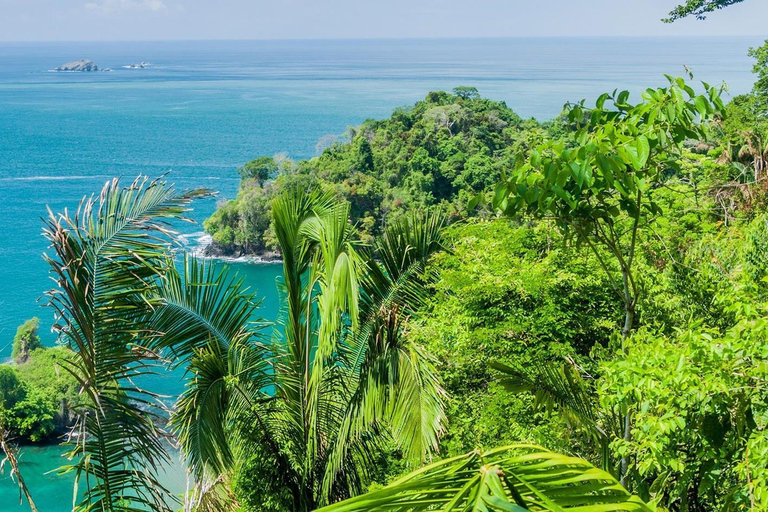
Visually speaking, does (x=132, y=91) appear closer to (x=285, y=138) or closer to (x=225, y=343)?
(x=285, y=138)

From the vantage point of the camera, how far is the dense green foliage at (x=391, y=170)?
36875 millimetres

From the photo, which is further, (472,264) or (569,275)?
(472,264)

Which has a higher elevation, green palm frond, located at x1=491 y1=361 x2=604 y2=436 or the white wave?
the white wave

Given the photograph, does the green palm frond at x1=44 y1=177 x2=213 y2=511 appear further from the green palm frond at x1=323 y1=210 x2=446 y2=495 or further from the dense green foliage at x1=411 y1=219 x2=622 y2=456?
the dense green foliage at x1=411 y1=219 x2=622 y2=456

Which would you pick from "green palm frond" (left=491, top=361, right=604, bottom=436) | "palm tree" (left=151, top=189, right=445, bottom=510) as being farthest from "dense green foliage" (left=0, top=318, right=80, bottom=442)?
"green palm frond" (left=491, top=361, right=604, bottom=436)

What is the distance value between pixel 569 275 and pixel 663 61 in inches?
5213

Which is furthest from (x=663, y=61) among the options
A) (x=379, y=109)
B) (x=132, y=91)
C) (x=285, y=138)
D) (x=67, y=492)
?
(x=67, y=492)

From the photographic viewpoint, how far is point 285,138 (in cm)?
7400

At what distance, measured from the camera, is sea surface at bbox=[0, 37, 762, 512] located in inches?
1395

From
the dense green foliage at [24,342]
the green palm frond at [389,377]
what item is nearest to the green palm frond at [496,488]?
the green palm frond at [389,377]

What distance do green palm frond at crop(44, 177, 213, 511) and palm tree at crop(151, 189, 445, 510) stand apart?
64cm

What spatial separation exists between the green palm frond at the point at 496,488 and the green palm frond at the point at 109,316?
7.74 feet

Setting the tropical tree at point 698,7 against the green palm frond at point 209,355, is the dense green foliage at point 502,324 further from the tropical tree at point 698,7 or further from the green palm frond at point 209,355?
the tropical tree at point 698,7

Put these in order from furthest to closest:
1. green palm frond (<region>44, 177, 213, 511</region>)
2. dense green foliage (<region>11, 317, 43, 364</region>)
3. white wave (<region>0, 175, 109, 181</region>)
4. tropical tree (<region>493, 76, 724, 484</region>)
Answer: white wave (<region>0, 175, 109, 181</region>) < dense green foliage (<region>11, 317, 43, 364</region>) < green palm frond (<region>44, 177, 213, 511</region>) < tropical tree (<region>493, 76, 724, 484</region>)
